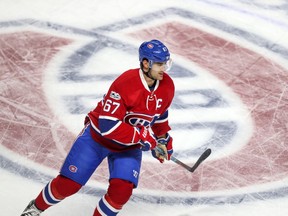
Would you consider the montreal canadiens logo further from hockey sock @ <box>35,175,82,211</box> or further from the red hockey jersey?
hockey sock @ <box>35,175,82,211</box>

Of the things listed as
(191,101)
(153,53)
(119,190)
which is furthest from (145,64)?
(191,101)

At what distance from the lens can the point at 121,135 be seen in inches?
145

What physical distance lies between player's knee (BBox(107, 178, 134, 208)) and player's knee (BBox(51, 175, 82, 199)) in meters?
0.22

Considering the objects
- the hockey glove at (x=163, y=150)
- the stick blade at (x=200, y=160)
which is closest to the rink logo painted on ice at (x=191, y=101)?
the stick blade at (x=200, y=160)

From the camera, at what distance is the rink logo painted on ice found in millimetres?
4672

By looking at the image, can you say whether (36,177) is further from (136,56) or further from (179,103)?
(136,56)

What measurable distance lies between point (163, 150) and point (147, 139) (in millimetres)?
263

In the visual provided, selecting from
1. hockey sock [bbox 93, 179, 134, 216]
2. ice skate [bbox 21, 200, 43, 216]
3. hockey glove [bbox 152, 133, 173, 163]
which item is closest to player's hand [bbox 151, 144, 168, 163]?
hockey glove [bbox 152, 133, 173, 163]

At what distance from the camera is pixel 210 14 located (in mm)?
7047

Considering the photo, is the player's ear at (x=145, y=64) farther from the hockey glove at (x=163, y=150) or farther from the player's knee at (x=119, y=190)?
the player's knee at (x=119, y=190)

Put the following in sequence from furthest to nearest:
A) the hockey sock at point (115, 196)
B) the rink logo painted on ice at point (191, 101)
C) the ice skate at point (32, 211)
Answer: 1. the rink logo painted on ice at point (191, 101)
2. the ice skate at point (32, 211)
3. the hockey sock at point (115, 196)

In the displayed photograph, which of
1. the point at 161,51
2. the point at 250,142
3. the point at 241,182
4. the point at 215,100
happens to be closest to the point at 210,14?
the point at 215,100

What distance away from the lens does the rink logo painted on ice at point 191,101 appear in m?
4.67

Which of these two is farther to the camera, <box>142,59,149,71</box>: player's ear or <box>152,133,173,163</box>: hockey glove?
<box>152,133,173,163</box>: hockey glove
